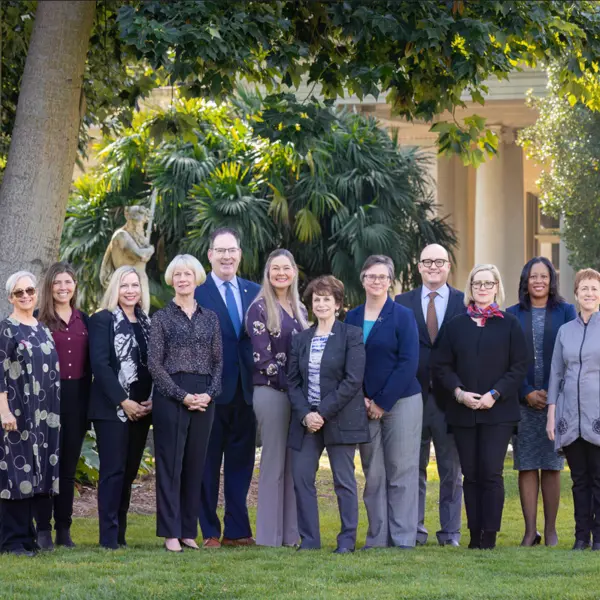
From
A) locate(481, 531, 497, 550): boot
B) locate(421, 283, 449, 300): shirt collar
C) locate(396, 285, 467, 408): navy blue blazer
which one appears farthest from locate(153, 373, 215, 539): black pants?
locate(481, 531, 497, 550): boot

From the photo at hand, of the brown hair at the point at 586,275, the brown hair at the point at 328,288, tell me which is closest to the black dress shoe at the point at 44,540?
the brown hair at the point at 328,288

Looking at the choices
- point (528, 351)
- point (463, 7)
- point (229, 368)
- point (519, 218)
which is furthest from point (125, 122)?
point (519, 218)

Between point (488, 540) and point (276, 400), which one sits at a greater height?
point (276, 400)

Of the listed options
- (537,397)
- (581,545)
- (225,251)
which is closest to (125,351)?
(225,251)

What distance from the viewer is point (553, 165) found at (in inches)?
819

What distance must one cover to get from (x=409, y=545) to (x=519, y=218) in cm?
2009

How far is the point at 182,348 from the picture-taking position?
26.7 feet

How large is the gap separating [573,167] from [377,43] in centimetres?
1045

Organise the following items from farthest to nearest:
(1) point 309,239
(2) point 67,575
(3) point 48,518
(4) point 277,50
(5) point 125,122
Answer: (1) point 309,239
(5) point 125,122
(4) point 277,50
(3) point 48,518
(2) point 67,575

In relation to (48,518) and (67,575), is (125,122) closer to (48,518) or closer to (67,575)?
(48,518)

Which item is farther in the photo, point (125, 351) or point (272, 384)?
point (272, 384)

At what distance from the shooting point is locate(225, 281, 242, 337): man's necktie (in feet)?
28.8

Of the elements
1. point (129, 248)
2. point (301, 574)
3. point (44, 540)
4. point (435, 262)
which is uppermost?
point (129, 248)

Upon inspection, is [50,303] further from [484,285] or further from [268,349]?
[484,285]
